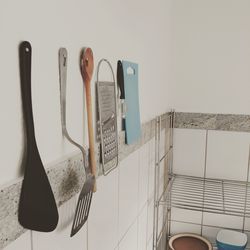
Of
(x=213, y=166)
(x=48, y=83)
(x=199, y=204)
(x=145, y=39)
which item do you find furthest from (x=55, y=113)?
(x=213, y=166)

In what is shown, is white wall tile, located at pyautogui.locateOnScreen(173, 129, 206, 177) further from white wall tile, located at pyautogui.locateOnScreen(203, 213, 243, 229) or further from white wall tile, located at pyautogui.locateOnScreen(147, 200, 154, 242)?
white wall tile, located at pyautogui.locateOnScreen(147, 200, 154, 242)

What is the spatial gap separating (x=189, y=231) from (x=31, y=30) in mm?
1323

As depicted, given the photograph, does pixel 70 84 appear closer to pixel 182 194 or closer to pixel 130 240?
pixel 130 240

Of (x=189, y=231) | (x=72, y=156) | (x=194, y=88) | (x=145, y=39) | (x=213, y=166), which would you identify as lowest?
(x=189, y=231)

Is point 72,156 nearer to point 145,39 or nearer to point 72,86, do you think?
point 72,86

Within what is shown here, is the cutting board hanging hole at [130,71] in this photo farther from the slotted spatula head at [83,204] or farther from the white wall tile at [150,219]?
the white wall tile at [150,219]

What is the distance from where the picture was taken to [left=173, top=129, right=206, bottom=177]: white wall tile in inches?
57.0

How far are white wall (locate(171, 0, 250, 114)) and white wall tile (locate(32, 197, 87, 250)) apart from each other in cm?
98

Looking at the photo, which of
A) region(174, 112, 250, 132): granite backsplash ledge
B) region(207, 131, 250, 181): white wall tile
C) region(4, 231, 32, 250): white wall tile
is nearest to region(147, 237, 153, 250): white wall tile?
region(207, 131, 250, 181): white wall tile

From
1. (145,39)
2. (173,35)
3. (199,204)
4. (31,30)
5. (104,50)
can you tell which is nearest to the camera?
(31,30)

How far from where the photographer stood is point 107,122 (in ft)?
2.18

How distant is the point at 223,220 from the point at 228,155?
31cm

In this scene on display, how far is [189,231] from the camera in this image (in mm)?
1481

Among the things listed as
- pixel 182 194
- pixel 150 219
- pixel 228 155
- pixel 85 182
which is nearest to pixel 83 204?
pixel 85 182
